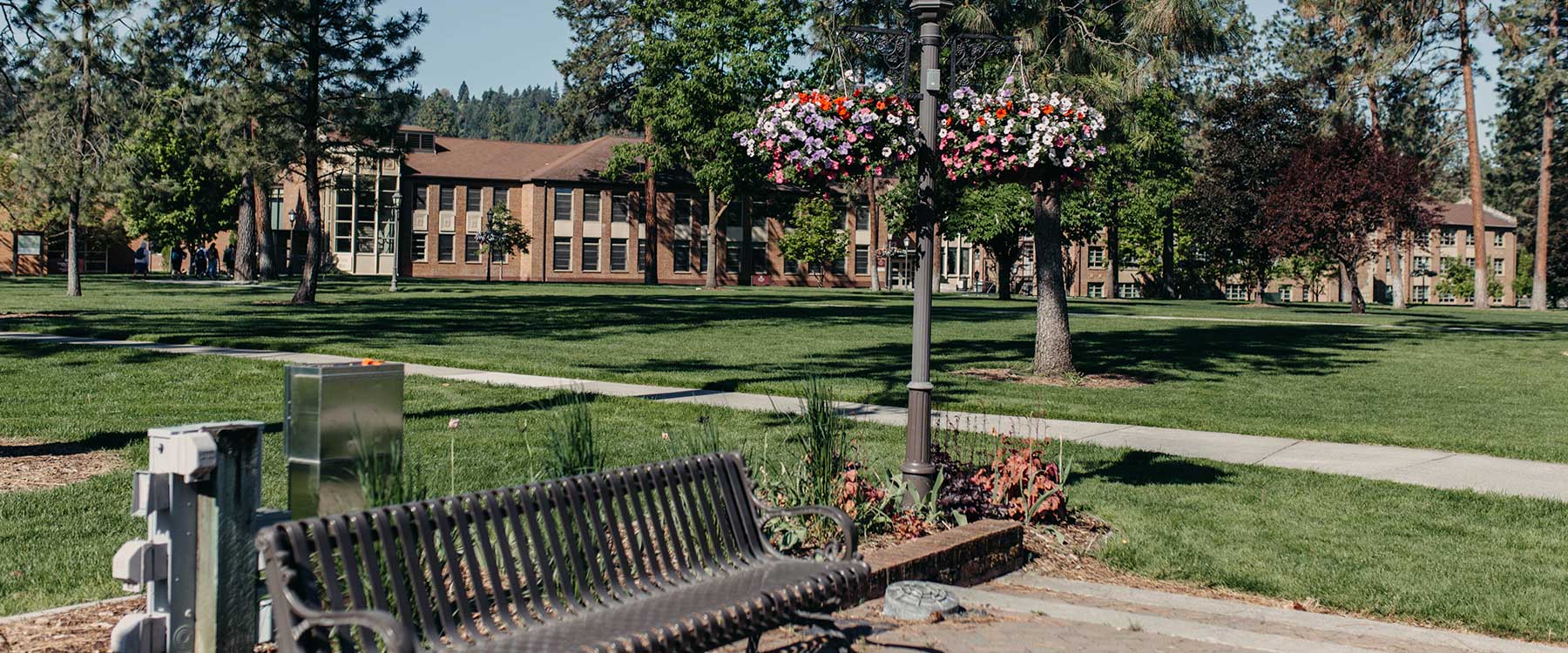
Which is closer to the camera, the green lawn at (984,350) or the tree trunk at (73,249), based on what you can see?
the green lawn at (984,350)

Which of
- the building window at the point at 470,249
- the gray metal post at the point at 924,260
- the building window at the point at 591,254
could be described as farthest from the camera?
the building window at the point at 591,254

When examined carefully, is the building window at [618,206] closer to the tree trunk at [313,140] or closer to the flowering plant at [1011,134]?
the tree trunk at [313,140]

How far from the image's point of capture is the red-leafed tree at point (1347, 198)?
148 ft

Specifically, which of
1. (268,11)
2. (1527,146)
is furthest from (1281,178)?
(1527,146)

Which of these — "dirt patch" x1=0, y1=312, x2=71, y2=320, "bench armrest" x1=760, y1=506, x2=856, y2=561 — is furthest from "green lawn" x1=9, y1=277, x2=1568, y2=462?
"bench armrest" x1=760, y1=506, x2=856, y2=561

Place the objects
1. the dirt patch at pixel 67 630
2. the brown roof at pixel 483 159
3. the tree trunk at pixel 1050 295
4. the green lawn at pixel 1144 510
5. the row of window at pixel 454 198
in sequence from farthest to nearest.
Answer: the brown roof at pixel 483 159, the row of window at pixel 454 198, the tree trunk at pixel 1050 295, the green lawn at pixel 1144 510, the dirt patch at pixel 67 630

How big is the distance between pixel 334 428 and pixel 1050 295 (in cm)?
1450

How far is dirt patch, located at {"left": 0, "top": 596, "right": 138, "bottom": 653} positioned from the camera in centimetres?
489

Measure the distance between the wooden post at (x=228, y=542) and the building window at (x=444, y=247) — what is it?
78.2 metres

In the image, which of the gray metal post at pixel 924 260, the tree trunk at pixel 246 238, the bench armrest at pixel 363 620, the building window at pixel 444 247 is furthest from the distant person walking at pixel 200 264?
the bench armrest at pixel 363 620

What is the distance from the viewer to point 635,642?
13.4 ft

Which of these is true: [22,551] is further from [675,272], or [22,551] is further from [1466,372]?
[675,272]

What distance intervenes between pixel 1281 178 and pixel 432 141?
52460 millimetres

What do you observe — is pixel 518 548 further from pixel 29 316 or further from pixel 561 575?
pixel 29 316
